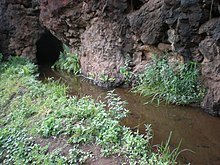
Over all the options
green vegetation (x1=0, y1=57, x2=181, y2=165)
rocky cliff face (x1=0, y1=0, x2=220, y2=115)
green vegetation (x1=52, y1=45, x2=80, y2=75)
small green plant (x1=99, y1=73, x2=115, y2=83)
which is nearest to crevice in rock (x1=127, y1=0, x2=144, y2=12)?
rocky cliff face (x1=0, y1=0, x2=220, y2=115)

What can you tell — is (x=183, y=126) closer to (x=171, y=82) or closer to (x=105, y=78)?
(x=171, y=82)

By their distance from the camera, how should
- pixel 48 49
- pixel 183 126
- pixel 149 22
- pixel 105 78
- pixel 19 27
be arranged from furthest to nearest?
pixel 48 49 → pixel 19 27 → pixel 105 78 → pixel 149 22 → pixel 183 126

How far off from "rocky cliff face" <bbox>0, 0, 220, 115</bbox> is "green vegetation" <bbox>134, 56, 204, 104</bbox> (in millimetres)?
247

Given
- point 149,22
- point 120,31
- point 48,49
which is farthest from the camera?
point 48,49

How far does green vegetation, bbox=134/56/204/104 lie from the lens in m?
6.45

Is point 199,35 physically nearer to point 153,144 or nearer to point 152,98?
point 152,98

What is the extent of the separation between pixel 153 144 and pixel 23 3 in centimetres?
951

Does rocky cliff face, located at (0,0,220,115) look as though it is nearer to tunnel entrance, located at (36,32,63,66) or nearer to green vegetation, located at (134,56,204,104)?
green vegetation, located at (134,56,204,104)

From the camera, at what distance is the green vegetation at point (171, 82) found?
254 inches

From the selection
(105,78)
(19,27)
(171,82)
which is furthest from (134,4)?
(19,27)

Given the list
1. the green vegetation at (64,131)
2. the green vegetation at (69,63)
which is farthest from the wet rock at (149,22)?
the green vegetation at (69,63)

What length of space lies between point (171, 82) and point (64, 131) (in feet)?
9.73

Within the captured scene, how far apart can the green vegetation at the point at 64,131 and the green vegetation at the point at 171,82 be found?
161 cm

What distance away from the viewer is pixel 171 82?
22.3ft
